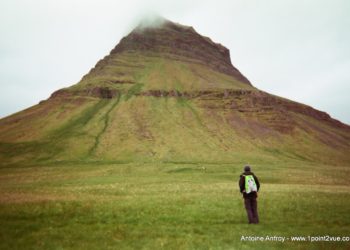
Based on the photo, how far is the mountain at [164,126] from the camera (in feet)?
335

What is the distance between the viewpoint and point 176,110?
143 meters

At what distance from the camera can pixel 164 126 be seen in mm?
125500

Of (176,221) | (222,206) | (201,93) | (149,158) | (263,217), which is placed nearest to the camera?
(176,221)

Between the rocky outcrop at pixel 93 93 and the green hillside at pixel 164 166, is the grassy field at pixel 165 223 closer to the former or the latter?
the green hillside at pixel 164 166

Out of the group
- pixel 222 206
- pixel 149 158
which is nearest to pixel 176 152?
pixel 149 158

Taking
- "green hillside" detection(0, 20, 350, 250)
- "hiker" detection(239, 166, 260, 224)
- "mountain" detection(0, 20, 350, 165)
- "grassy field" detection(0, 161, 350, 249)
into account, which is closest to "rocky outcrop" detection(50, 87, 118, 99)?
"mountain" detection(0, 20, 350, 165)

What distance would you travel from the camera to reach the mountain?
10225cm

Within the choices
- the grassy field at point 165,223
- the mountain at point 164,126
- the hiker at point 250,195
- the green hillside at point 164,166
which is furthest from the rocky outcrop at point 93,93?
the hiker at point 250,195

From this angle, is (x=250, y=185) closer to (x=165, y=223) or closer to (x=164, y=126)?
(x=165, y=223)

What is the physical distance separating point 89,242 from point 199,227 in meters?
5.32

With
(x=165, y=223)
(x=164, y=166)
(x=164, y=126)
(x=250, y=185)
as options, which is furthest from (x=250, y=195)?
(x=164, y=126)

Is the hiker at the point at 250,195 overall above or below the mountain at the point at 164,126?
below

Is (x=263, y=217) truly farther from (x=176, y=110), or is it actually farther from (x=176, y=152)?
(x=176, y=110)

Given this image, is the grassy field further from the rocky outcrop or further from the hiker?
the rocky outcrop
